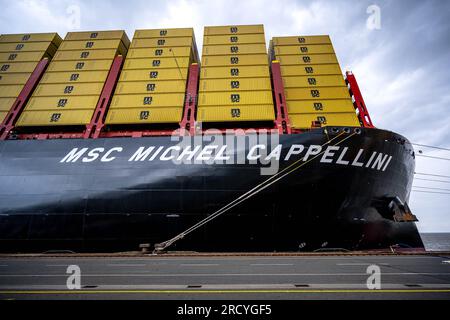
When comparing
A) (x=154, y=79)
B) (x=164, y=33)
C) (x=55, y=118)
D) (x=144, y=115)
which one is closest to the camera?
(x=144, y=115)

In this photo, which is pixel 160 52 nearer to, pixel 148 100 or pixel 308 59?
pixel 148 100

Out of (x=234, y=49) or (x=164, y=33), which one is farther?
(x=164, y=33)

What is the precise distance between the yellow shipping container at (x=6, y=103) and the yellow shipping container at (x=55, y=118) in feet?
5.82

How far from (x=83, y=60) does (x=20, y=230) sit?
44.3 ft

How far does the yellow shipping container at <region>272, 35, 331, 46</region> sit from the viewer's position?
19875mm

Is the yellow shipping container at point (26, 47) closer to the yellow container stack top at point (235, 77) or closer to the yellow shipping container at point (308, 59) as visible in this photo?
the yellow container stack top at point (235, 77)

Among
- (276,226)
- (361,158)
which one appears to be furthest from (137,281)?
(361,158)

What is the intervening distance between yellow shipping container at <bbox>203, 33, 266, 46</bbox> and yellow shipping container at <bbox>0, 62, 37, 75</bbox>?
557 inches

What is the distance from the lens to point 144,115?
15.5 meters

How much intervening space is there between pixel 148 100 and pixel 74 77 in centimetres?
676

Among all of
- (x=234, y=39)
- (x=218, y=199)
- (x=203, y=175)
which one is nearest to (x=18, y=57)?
(x=234, y=39)

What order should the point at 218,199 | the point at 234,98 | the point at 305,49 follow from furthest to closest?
the point at 305,49
the point at 234,98
the point at 218,199

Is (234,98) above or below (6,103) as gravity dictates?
below

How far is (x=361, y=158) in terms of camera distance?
1262 cm
